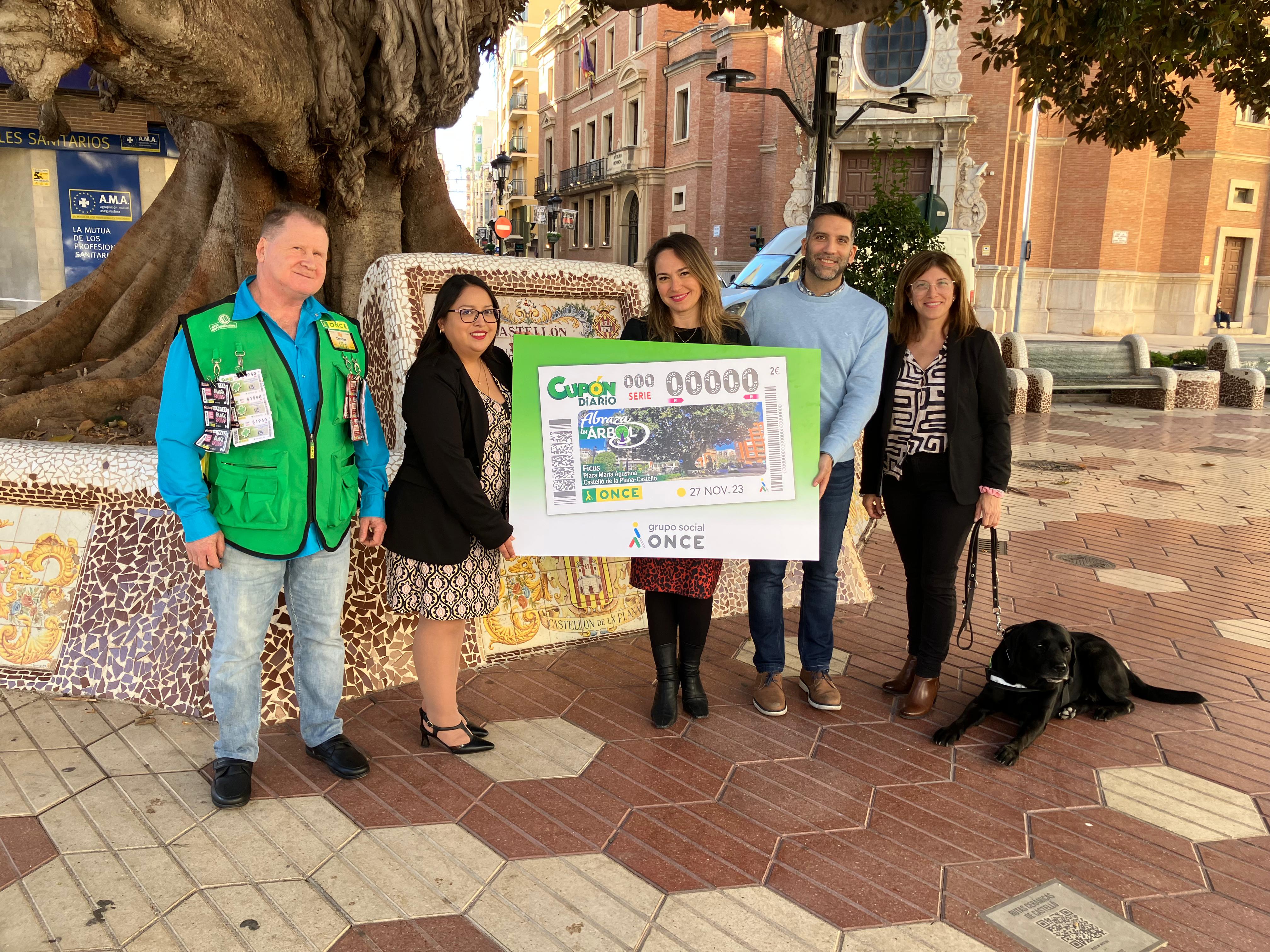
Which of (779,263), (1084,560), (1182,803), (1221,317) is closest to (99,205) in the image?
(779,263)

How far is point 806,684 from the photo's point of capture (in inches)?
154

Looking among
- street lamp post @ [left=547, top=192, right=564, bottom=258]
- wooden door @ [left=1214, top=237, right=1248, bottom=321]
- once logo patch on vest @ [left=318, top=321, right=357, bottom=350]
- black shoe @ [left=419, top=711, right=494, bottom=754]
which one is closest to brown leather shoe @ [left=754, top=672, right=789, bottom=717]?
black shoe @ [left=419, top=711, right=494, bottom=754]

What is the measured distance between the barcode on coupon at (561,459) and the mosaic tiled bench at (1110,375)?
39.1ft

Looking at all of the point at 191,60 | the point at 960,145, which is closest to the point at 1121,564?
the point at 191,60

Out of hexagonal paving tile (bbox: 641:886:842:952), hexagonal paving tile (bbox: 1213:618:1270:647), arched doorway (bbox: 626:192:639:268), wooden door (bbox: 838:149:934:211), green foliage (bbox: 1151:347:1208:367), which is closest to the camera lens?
hexagonal paving tile (bbox: 641:886:842:952)

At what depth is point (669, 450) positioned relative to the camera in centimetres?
338

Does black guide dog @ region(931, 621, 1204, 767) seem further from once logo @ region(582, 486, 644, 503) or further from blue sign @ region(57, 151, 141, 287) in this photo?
blue sign @ region(57, 151, 141, 287)

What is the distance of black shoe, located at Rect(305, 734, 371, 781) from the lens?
10.2ft

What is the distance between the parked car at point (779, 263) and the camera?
13367 mm

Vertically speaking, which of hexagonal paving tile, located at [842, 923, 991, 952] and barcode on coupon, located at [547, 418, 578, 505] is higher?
barcode on coupon, located at [547, 418, 578, 505]

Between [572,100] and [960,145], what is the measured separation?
29.3 meters

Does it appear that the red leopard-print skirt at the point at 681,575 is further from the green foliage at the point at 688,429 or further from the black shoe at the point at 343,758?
the black shoe at the point at 343,758

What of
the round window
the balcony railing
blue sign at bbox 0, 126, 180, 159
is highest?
the round window

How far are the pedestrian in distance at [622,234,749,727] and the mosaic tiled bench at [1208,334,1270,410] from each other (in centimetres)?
1436
